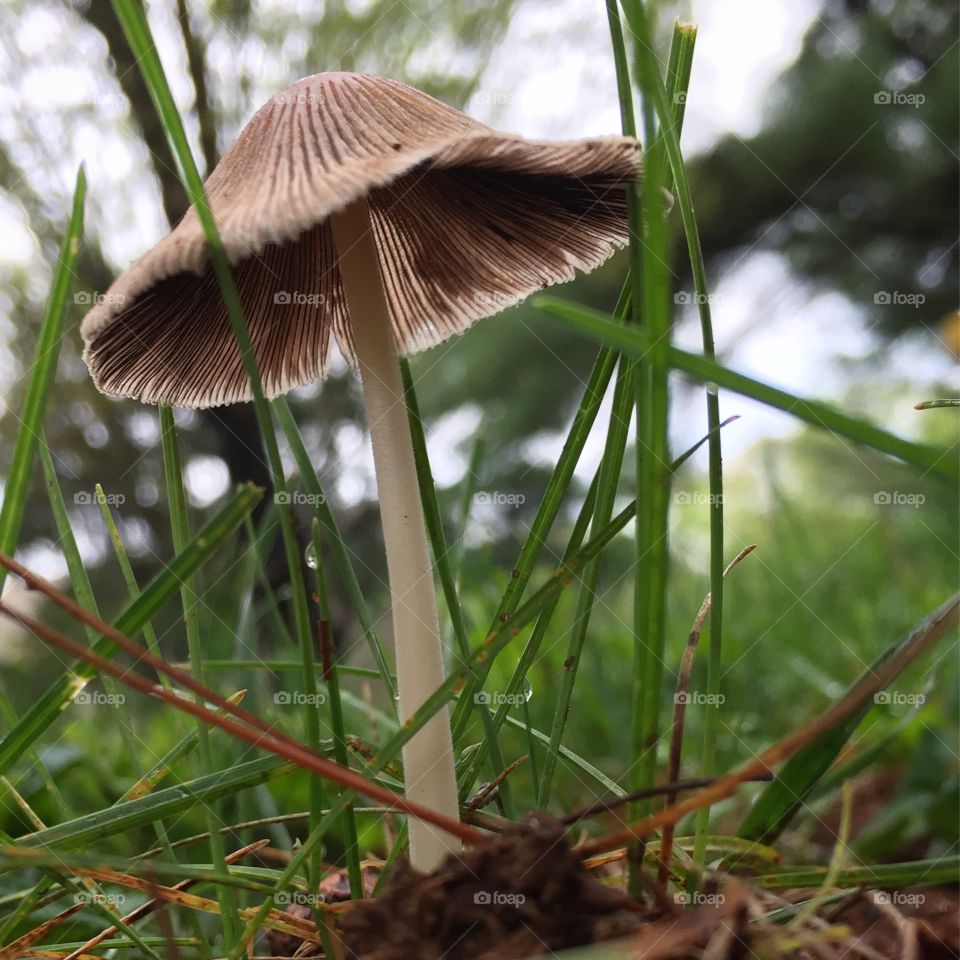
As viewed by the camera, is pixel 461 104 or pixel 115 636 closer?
pixel 115 636

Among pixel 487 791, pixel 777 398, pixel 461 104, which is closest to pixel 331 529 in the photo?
pixel 487 791

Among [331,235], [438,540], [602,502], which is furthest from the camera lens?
[331,235]

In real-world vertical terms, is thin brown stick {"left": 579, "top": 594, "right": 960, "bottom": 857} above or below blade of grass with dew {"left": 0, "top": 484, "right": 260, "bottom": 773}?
below

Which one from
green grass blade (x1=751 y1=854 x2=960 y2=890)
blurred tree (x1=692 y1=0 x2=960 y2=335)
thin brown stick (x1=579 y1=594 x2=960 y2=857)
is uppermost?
blurred tree (x1=692 y1=0 x2=960 y2=335)

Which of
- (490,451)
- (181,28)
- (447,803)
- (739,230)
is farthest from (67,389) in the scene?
(447,803)

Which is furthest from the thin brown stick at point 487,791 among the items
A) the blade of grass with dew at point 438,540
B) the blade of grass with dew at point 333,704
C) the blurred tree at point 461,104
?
the blurred tree at point 461,104

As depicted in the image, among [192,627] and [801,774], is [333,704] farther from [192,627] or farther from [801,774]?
[801,774]

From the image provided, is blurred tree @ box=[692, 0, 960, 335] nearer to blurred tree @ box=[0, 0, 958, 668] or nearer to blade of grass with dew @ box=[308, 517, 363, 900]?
blurred tree @ box=[0, 0, 958, 668]

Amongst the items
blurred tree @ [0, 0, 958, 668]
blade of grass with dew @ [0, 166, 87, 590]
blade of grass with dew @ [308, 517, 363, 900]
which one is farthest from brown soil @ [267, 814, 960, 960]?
blurred tree @ [0, 0, 958, 668]

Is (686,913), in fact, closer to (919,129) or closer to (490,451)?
(490,451)
